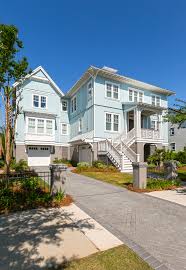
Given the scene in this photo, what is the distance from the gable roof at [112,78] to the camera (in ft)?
70.3

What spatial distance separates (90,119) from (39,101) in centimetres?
762

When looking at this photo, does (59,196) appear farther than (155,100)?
No

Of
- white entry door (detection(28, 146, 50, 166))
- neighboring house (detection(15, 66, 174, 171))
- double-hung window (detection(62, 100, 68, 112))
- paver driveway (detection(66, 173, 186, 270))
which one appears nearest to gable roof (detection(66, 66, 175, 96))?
neighboring house (detection(15, 66, 174, 171))

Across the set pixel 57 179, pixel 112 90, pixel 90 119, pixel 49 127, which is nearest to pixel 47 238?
pixel 57 179

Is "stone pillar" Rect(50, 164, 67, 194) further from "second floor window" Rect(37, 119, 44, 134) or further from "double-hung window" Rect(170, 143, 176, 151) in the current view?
"double-hung window" Rect(170, 143, 176, 151)

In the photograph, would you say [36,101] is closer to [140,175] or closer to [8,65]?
[8,65]

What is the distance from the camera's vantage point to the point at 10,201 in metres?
7.16

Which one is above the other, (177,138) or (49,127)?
(49,127)

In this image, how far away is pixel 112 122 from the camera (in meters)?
23.0

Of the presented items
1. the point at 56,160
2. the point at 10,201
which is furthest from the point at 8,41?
the point at 56,160

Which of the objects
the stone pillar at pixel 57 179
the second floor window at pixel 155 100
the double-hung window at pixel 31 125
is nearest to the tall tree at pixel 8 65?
the stone pillar at pixel 57 179

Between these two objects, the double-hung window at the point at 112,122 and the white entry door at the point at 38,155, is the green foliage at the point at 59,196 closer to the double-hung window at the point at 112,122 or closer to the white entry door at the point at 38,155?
the double-hung window at the point at 112,122

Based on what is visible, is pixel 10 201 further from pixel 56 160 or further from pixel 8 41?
pixel 56 160

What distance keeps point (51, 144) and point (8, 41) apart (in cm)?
1602
